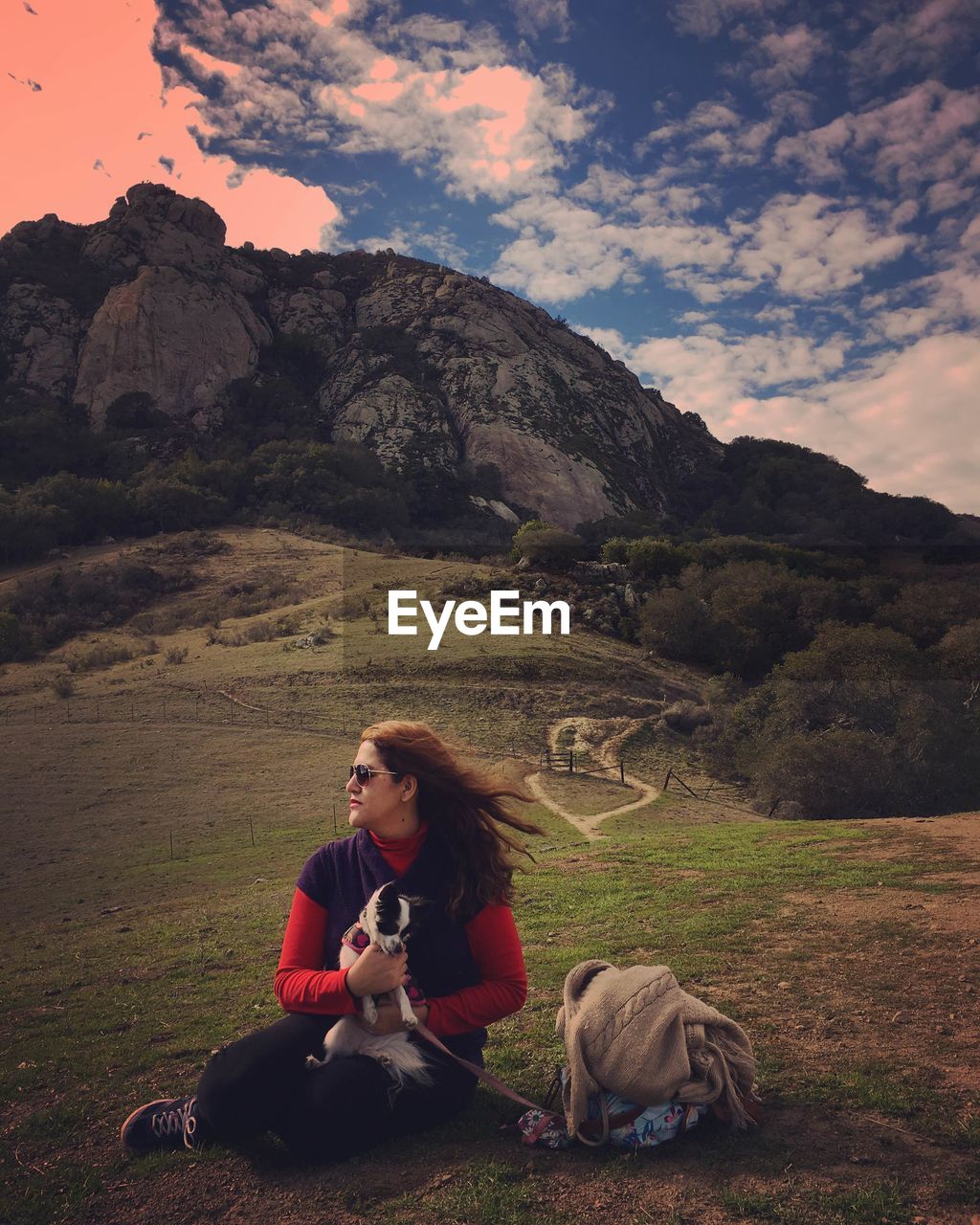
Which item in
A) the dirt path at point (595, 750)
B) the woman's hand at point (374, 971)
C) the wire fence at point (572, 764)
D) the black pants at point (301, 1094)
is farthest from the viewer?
the wire fence at point (572, 764)

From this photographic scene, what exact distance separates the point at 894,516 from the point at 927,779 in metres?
86.0

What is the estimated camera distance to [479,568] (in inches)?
2336

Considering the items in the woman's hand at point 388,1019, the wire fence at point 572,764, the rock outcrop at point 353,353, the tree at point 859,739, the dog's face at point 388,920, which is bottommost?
the wire fence at point 572,764

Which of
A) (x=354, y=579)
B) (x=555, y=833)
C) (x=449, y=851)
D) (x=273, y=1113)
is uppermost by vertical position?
(x=354, y=579)

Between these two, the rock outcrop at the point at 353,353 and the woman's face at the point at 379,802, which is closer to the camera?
the woman's face at the point at 379,802

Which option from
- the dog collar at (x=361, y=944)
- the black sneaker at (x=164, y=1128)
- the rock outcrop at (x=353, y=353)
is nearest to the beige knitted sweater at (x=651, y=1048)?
the dog collar at (x=361, y=944)

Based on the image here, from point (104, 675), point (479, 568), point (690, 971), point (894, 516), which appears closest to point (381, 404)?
point (479, 568)

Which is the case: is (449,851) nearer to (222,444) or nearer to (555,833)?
(555,833)

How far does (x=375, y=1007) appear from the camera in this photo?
432cm

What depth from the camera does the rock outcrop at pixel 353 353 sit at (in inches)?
4348

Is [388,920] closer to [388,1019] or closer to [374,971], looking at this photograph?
[374,971]

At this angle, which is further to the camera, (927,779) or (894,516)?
(894,516)

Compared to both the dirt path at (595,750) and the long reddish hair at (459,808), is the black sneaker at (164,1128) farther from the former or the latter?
the dirt path at (595,750)

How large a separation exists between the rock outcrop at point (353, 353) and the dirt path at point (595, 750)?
71221 millimetres
